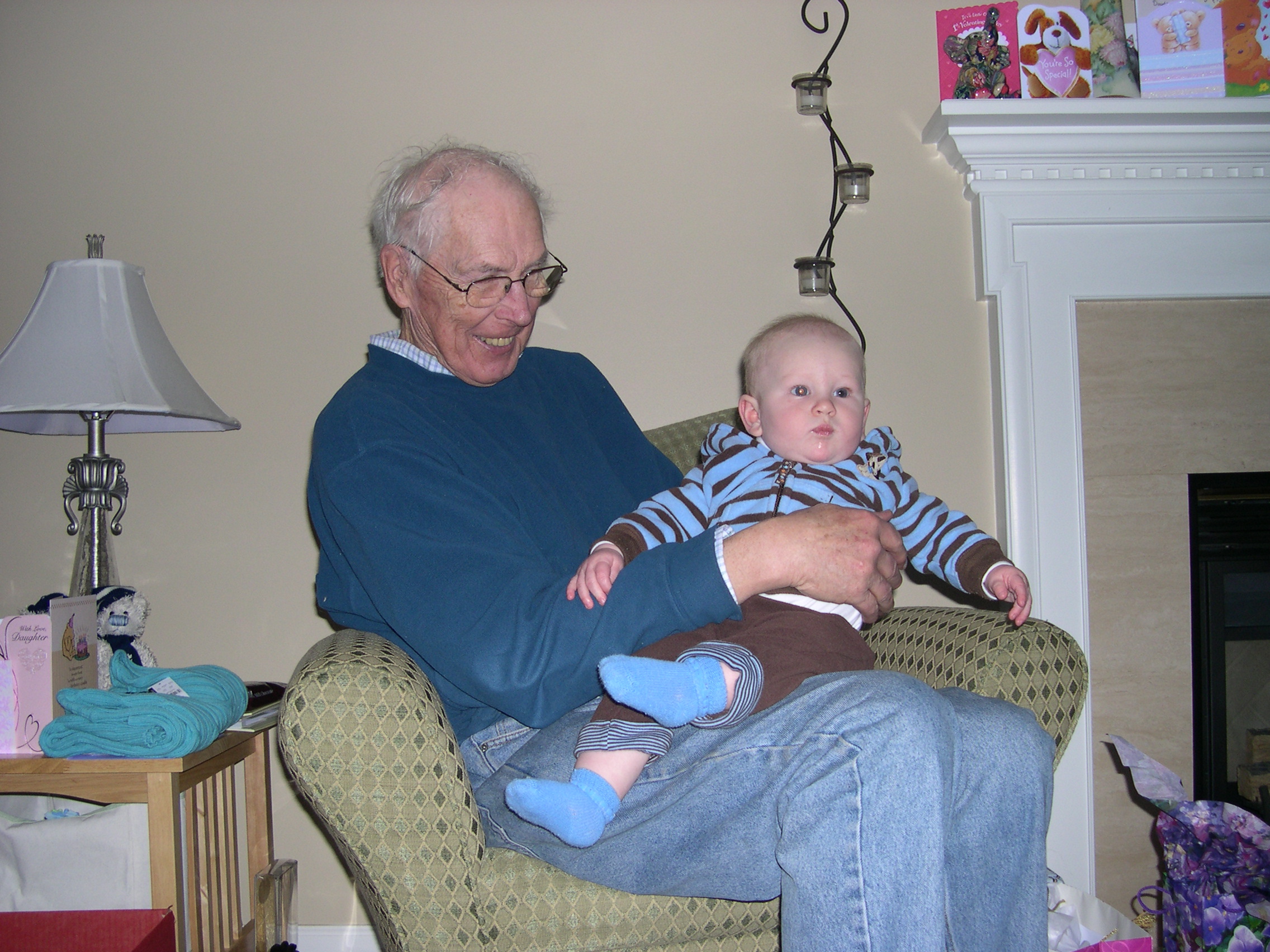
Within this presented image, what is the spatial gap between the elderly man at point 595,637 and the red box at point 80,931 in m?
0.41

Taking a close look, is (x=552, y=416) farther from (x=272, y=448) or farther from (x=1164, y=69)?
(x=1164, y=69)

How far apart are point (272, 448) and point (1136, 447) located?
6.37 feet

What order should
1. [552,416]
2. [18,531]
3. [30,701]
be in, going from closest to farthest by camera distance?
[30,701] → [552,416] → [18,531]

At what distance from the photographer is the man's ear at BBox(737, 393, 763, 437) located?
1.31 m

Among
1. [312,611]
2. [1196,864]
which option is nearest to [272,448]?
[312,611]

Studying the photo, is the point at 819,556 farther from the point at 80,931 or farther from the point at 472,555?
the point at 80,931

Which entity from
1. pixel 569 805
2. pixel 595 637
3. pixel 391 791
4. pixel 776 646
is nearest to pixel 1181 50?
pixel 776 646

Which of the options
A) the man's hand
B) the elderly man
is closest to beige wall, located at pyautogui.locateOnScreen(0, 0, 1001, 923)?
the elderly man

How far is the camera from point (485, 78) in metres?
1.96

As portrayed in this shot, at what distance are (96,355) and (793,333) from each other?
1.22 meters

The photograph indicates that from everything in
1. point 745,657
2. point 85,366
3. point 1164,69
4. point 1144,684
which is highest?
point 1164,69

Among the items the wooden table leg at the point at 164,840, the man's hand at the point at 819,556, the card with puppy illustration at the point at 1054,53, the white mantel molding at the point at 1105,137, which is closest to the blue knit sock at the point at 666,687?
the man's hand at the point at 819,556

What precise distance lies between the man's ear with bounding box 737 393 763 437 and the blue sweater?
277 millimetres

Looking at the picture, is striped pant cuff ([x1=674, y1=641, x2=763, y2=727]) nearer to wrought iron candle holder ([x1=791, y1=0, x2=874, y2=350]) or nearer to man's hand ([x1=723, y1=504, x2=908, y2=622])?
man's hand ([x1=723, y1=504, x2=908, y2=622])
